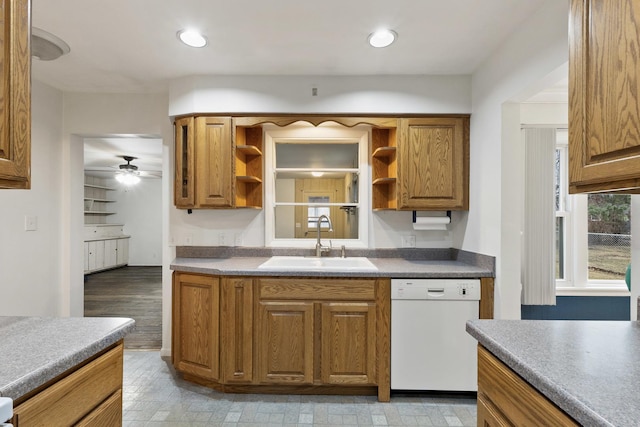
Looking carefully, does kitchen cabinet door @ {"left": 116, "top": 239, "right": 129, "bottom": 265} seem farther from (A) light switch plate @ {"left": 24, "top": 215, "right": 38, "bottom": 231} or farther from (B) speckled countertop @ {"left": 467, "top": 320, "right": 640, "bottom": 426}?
(B) speckled countertop @ {"left": 467, "top": 320, "right": 640, "bottom": 426}

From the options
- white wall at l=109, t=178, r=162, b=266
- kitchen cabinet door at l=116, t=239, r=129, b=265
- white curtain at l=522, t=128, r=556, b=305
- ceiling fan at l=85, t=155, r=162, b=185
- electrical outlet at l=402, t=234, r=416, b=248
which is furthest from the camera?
white wall at l=109, t=178, r=162, b=266

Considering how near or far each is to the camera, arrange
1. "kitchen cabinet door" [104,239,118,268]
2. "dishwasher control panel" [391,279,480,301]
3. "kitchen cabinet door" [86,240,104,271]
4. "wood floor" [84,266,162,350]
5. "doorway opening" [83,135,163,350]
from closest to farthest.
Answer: "dishwasher control panel" [391,279,480,301], "wood floor" [84,266,162,350], "doorway opening" [83,135,163,350], "kitchen cabinet door" [86,240,104,271], "kitchen cabinet door" [104,239,118,268]

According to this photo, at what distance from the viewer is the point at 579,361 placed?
0.87 metres

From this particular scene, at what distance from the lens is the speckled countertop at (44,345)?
80 centimetres

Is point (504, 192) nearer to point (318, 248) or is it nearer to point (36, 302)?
point (318, 248)

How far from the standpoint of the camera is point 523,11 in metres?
1.83

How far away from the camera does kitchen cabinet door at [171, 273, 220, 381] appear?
91.4 inches

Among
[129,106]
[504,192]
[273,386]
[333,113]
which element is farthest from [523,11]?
[129,106]

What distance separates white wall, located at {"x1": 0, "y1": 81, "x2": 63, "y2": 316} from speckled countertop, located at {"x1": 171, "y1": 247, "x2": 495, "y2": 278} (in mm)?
1134

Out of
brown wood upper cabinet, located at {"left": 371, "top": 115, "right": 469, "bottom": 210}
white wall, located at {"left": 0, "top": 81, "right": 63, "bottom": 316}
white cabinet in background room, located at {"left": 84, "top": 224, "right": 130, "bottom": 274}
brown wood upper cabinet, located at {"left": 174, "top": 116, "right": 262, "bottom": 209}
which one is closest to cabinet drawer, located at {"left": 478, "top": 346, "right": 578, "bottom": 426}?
brown wood upper cabinet, located at {"left": 371, "top": 115, "right": 469, "bottom": 210}

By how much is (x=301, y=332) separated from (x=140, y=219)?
24.8 ft

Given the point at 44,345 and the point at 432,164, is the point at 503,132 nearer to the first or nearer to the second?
the point at 432,164

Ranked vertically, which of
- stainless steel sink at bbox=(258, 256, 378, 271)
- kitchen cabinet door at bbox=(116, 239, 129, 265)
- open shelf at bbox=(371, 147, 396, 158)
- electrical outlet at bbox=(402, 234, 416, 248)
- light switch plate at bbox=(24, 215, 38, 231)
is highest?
open shelf at bbox=(371, 147, 396, 158)

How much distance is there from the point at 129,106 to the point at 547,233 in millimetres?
3742
